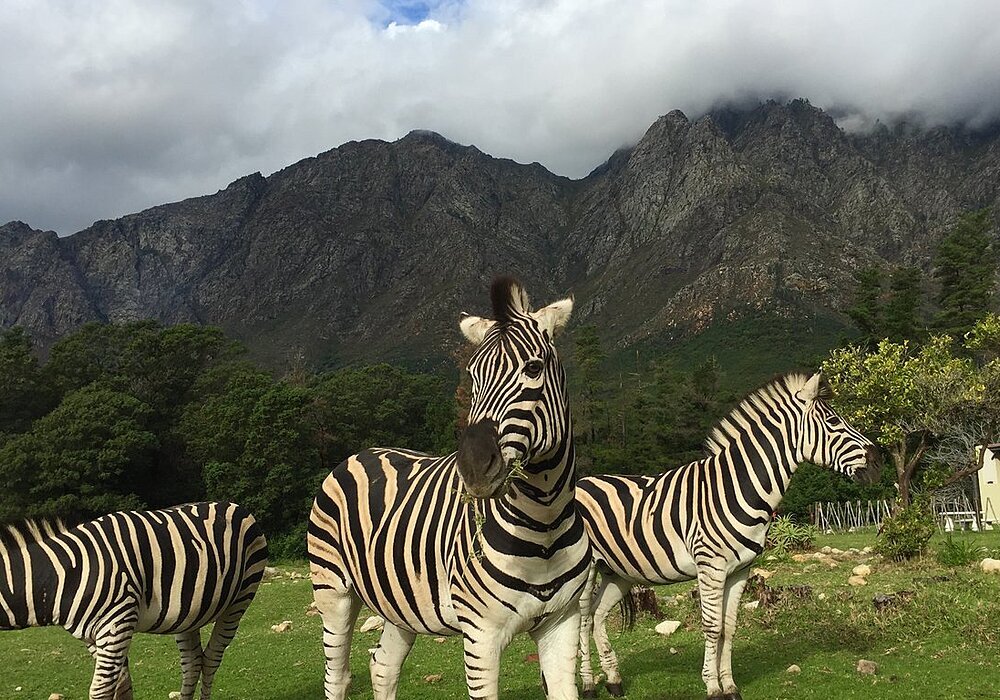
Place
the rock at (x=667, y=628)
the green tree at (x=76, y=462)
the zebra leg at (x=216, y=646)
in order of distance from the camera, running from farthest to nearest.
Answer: the green tree at (x=76, y=462)
the rock at (x=667, y=628)
the zebra leg at (x=216, y=646)

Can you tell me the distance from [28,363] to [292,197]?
119m

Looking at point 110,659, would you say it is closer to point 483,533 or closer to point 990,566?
point 483,533

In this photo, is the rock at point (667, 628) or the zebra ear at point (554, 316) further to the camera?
the rock at point (667, 628)

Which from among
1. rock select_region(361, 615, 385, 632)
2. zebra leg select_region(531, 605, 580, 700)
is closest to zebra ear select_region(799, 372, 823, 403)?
zebra leg select_region(531, 605, 580, 700)

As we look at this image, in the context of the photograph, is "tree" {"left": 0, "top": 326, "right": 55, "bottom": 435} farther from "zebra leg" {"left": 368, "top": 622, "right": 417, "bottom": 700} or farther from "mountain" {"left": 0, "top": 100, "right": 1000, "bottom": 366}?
"mountain" {"left": 0, "top": 100, "right": 1000, "bottom": 366}

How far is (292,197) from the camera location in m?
150

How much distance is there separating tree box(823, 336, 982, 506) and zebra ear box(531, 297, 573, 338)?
73.3ft

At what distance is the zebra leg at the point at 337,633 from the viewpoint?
4598mm

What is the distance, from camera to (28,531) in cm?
646

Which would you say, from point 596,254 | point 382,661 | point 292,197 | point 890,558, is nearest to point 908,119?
→ point 596,254

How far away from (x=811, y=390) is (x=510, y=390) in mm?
5696

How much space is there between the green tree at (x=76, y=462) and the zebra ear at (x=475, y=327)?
1212 inches

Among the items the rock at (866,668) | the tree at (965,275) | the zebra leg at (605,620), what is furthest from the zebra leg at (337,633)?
the tree at (965,275)

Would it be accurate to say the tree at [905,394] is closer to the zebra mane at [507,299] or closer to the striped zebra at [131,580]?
the striped zebra at [131,580]
